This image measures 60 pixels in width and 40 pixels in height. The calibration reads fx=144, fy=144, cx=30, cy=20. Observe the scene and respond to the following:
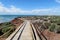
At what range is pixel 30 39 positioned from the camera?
13.0 meters

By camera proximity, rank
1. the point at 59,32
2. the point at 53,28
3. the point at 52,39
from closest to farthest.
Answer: the point at 52,39 < the point at 59,32 < the point at 53,28

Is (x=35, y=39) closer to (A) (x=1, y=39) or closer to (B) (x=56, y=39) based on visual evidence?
(B) (x=56, y=39)

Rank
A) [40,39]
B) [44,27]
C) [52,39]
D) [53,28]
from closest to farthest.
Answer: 1. [40,39]
2. [52,39]
3. [53,28]
4. [44,27]

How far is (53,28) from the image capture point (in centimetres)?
1964

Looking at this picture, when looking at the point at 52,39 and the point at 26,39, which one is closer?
the point at 26,39

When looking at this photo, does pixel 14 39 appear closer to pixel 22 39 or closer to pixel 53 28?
pixel 22 39

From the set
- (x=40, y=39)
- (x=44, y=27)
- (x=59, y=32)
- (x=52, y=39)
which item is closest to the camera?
(x=40, y=39)

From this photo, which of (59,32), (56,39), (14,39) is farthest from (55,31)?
(14,39)

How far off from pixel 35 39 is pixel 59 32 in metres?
6.76

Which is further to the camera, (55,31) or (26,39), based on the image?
(55,31)

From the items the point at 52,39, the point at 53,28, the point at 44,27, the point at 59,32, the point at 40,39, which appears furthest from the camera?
the point at 44,27

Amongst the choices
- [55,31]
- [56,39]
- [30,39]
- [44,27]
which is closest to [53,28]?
[55,31]

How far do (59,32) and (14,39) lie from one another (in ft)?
25.7

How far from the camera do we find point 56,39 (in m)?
14.7
